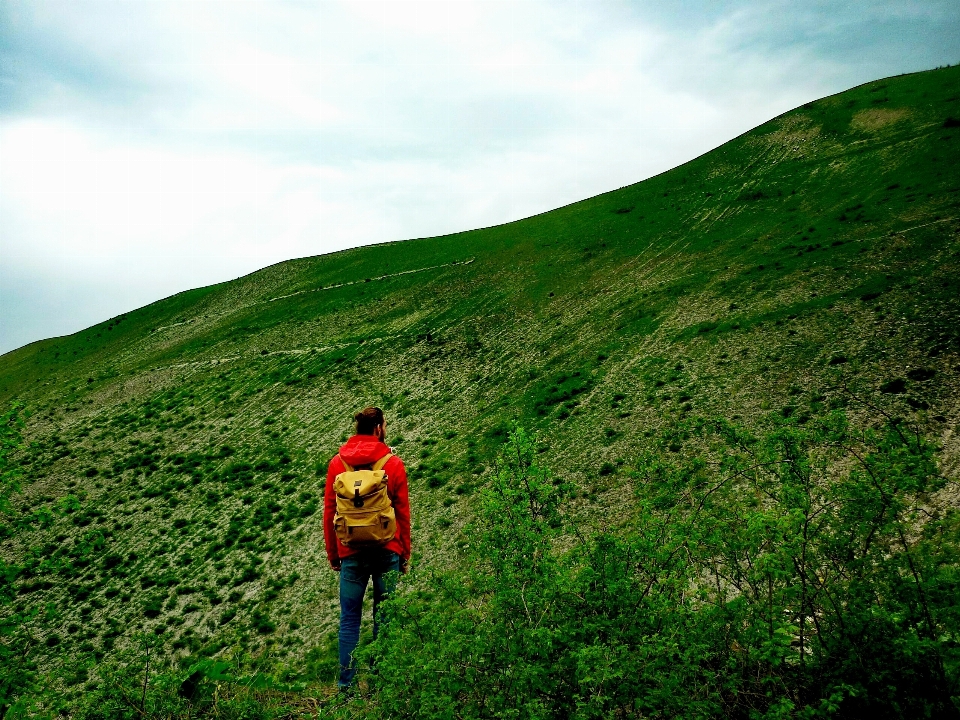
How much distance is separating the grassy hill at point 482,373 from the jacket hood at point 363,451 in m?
4.42

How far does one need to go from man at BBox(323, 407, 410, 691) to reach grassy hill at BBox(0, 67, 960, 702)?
12.6ft

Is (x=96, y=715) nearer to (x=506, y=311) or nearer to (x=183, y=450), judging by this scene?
(x=183, y=450)

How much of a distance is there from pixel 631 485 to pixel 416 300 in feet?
85.2

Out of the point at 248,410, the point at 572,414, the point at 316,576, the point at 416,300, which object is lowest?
the point at 316,576

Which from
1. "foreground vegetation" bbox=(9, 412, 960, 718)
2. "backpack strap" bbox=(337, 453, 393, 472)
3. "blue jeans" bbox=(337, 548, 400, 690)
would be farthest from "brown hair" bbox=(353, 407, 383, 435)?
"foreground vegetation" bbox=(9, 412, 960, 718)

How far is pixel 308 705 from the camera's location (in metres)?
7.95

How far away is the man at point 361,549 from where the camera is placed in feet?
23.0

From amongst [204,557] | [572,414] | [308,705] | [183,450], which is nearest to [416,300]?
[183,450]

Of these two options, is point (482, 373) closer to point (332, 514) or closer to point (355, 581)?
point (332, 514)

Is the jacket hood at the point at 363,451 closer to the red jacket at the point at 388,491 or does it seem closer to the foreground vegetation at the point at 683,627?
the red jacket at the point at 388,491

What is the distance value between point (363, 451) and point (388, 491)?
593mm

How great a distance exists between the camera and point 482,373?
998 inches

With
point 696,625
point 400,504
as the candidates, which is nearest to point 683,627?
point 696,625

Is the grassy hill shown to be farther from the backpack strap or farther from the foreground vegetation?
the foreground vegetation
